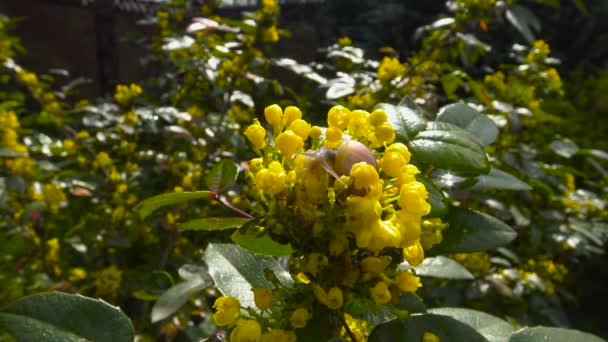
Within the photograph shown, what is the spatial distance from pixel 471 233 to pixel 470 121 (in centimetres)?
33

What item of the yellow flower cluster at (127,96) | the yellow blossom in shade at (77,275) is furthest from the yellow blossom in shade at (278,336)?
the yellow flower cluster at (127,96)

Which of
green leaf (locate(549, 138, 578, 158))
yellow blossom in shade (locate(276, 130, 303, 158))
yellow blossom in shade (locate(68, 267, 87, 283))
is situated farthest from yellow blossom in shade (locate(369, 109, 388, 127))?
yellow blossom in shade (locate(68, 267, 87, 283))

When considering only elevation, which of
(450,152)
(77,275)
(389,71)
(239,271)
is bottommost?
(77,275)

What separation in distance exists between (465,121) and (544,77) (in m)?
1.80

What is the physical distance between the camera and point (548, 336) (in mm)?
744

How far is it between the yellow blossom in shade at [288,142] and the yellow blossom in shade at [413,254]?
182 millimetres

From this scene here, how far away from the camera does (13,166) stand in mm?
2379

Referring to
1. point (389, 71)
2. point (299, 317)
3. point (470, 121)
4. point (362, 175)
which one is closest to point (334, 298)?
point (299, 317)

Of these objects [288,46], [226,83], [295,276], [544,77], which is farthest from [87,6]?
[295,276]

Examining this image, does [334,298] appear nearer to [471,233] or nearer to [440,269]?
[471,233]

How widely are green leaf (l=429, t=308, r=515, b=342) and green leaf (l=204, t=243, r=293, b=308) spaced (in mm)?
291

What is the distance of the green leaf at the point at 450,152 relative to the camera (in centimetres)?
81

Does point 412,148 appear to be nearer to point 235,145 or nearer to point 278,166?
point 278,166

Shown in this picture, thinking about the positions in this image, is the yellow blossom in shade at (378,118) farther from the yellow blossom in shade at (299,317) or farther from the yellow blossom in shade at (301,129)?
the yellow blossom in shade at (299,317)
